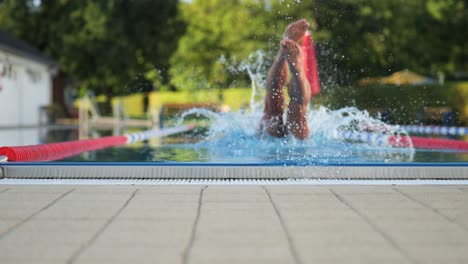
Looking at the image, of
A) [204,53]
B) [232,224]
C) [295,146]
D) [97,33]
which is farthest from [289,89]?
[204,53]

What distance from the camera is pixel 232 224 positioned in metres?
4.01

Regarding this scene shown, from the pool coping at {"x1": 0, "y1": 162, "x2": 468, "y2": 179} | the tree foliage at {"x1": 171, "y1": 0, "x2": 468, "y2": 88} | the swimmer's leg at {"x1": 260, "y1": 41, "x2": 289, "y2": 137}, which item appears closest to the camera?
the pool coping at {"x1": 0, "y1": 162, "x2": 468, "y2": 179}

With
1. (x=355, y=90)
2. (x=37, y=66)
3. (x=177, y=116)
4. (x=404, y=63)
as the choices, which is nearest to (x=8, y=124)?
(x=37, y=66)

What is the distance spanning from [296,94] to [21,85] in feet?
52.8

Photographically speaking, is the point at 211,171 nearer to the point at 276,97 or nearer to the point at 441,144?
the point at 276,97

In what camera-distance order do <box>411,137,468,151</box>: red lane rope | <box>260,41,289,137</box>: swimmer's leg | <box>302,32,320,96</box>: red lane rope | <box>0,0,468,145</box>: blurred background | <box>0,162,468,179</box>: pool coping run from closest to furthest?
<box>0,162,468,179</box>: pool coping < <box>260,41,289,137</box>: swimmer's leg < <box>411,137,468,151</box>: red lane rope < <box>302,32,320,96</box>: red lane rope < <box>0,0,468,145</box>: blurred background

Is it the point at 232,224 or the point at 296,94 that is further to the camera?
the point at 296,94

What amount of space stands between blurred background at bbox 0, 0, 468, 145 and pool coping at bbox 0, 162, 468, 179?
1722 centimetres

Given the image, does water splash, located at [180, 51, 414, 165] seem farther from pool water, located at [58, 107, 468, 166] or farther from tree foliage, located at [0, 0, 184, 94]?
tree foliage, located at [0, 0, 184, 94]

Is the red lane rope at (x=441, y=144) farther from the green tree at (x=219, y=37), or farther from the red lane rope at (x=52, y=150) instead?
the green tree at (x=219, y=37)

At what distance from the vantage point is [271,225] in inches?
157

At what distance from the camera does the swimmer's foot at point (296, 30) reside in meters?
10.1

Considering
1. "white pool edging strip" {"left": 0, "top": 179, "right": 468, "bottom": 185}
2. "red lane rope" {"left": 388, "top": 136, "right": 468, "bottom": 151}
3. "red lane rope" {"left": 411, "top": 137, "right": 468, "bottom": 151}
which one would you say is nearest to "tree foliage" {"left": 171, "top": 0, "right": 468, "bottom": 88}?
"red lane rope" {"left": 388, "top": 136, "right": 468, "bottom": 151}

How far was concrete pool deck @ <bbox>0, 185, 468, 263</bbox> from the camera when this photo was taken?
3.24 meters
